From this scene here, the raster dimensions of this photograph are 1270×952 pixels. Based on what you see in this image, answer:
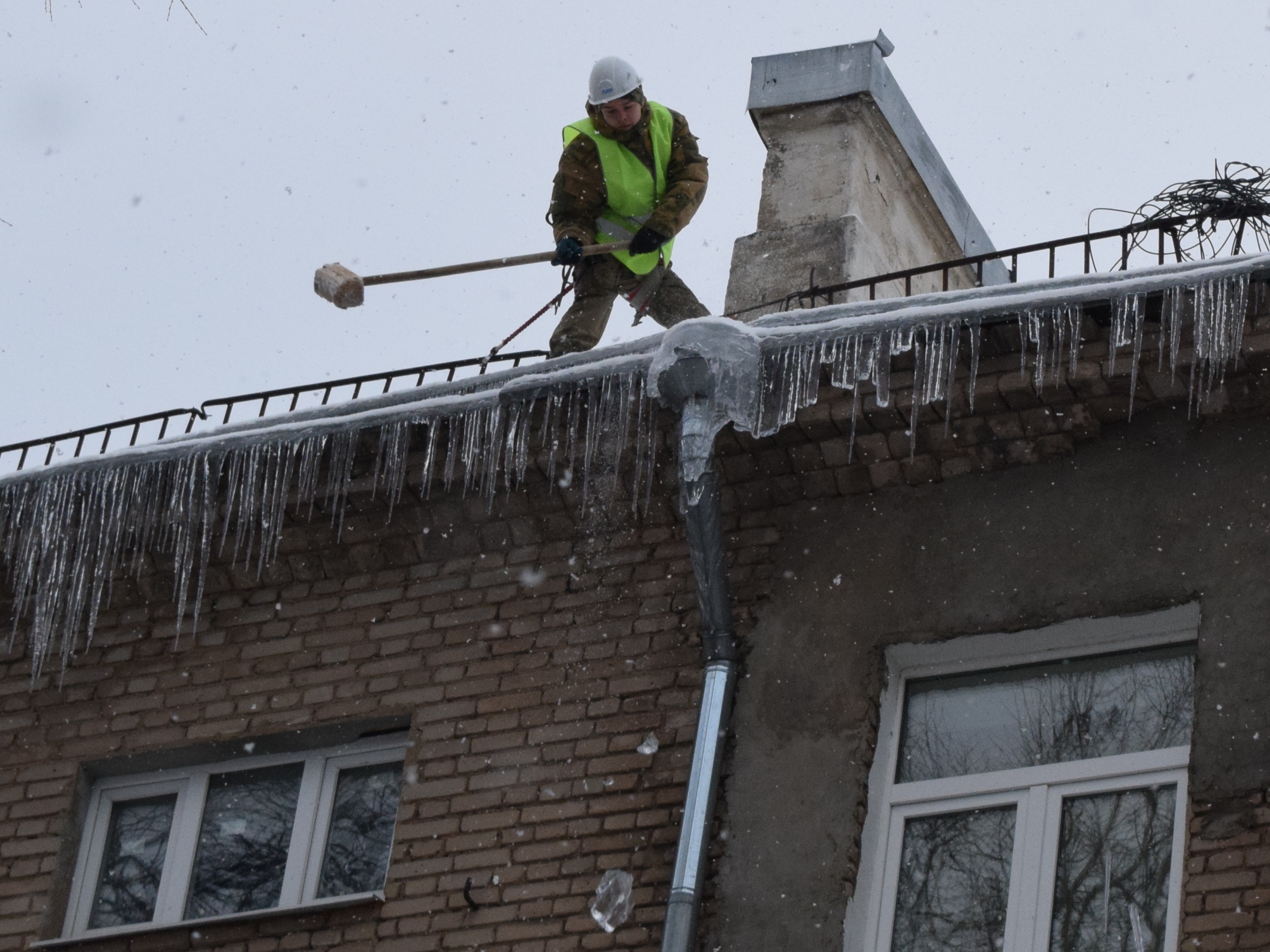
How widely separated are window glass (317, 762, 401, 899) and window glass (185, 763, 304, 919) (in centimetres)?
16

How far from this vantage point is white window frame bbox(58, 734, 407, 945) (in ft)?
25.8

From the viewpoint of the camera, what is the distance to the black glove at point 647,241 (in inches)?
358

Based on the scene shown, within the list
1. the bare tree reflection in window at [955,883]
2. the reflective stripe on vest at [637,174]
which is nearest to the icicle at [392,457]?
the reflective stripe on vest at [637,174]

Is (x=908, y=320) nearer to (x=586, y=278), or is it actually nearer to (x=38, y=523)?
(x=586, y=278)

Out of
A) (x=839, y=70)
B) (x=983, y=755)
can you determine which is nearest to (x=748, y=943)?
(x=983, y=755)

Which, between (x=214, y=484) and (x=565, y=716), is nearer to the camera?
(x=565, y=716)

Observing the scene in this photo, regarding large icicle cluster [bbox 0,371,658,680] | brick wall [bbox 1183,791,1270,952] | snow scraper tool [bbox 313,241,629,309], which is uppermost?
snow scraper tool [bbox 313,241,629,309]

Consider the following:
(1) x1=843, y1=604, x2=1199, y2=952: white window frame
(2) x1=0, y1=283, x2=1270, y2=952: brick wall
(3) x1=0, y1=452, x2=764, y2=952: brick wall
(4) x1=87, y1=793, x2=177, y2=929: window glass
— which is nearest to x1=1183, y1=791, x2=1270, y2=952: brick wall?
(1) x1=843, y1=604, x2=1199, y2=952: white window frame

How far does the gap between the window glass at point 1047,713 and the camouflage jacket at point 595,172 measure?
2720mm

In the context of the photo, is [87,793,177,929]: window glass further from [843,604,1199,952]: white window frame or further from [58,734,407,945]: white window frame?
[843,604,1199,952]: white window frame

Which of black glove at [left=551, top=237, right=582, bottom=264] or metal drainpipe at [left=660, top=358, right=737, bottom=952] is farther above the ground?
black glove at [left=551, top=237, right=582, bottom=264]

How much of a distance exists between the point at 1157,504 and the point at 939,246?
398cm

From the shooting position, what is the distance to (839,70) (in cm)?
1023

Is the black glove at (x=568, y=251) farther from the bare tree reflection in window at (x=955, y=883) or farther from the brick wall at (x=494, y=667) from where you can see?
the bare tree reflection in window at (x=955, y=883)
